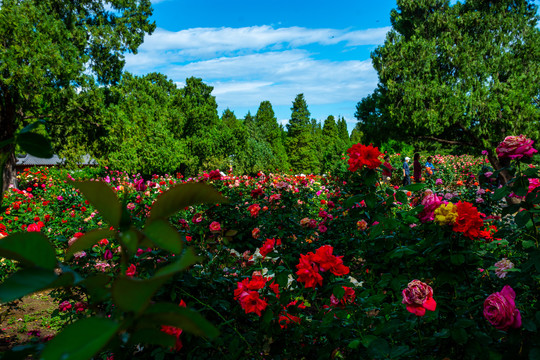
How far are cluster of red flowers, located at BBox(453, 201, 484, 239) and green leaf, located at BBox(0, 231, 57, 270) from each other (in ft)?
5.03

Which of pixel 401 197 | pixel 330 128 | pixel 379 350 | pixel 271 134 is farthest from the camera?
pixel 330 128

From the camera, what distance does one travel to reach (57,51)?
32.9 ft

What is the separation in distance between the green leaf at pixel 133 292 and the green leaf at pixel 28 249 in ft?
0.30

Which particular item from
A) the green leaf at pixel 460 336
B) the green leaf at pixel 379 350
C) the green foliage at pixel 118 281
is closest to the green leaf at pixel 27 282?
the green foliage at pixel 118 281

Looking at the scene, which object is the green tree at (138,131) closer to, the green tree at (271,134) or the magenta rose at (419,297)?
the green tree at (271,134)

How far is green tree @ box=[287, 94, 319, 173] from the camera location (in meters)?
34.0

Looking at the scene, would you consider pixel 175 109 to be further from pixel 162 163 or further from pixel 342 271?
pixel 342 271

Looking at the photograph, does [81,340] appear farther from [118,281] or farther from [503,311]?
[503,311]

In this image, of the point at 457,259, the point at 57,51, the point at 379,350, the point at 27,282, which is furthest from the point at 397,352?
the point at 57,51

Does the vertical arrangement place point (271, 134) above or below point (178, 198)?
above

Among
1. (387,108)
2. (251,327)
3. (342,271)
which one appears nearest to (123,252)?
(342,271)

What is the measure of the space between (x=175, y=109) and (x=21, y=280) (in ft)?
78.1

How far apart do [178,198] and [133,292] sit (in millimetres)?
100

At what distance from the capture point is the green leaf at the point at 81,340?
0.24 m
